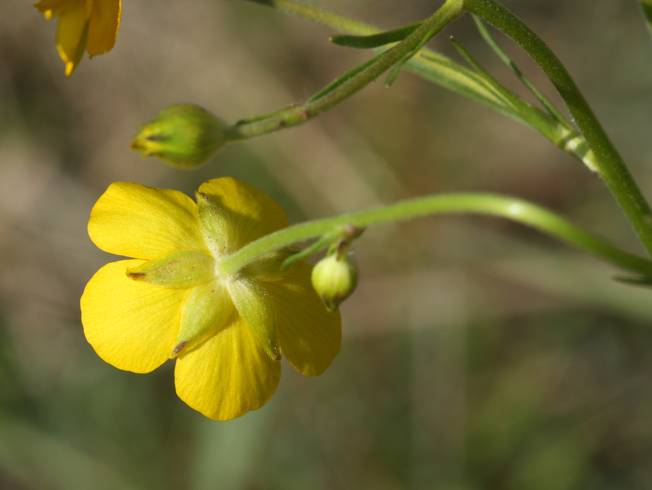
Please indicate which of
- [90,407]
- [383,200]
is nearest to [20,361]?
[90,407]

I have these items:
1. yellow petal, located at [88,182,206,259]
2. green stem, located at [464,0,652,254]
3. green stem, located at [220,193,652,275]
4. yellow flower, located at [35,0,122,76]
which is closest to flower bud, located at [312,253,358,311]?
green stem, located at [220,193,652,275]

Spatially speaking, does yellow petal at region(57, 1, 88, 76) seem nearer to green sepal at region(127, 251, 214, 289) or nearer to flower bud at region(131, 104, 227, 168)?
flower bud at region(131, 104, 227, 168)

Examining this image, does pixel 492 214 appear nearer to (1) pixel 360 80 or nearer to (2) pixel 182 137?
(1) pixel 360 80

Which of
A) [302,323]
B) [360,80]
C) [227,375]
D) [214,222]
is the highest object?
[360,80]

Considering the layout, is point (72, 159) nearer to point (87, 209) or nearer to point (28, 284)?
point (87, 209)

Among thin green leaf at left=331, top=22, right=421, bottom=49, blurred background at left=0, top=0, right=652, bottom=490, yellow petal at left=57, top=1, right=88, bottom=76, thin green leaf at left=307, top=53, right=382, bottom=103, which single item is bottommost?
blurred background at left=0, top=0, right=652, bottom=490

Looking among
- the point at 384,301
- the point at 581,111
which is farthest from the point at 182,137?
the point at 384,301
